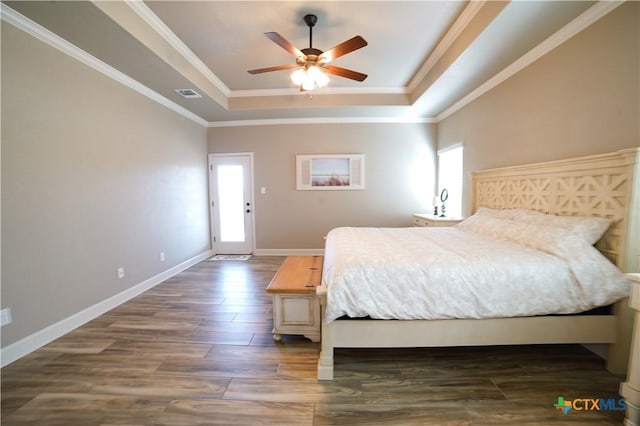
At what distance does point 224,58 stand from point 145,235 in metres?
2.51

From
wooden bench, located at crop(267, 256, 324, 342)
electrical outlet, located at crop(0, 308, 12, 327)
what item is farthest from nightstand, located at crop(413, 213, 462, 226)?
electrical outlet, located at crop(0, 308, 12, 327)

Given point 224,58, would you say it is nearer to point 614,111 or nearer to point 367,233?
point 367,233

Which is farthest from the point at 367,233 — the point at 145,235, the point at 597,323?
the point at 145,235

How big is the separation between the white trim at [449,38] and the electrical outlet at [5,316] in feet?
14.9

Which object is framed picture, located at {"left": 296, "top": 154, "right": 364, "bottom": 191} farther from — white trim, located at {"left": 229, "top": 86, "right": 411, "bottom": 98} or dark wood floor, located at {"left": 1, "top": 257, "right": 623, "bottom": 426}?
dark wood floor, located at {"left": 1, "top": 257, "right": 623, "bottom": 426}

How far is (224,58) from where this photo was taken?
126 inches

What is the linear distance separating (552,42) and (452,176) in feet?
8.29

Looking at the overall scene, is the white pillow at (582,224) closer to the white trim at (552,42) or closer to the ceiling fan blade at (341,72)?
the white trim at (552,42)

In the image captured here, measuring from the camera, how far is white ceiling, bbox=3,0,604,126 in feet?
6.79

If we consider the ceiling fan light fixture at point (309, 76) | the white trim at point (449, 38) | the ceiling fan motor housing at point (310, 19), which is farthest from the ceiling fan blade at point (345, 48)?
the white trim at point (449, 38)

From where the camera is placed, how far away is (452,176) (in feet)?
15.3

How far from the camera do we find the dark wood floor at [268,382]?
4.81 ft

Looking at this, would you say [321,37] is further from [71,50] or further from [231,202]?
[231,202]

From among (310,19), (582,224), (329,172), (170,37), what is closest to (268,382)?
(582,224)
